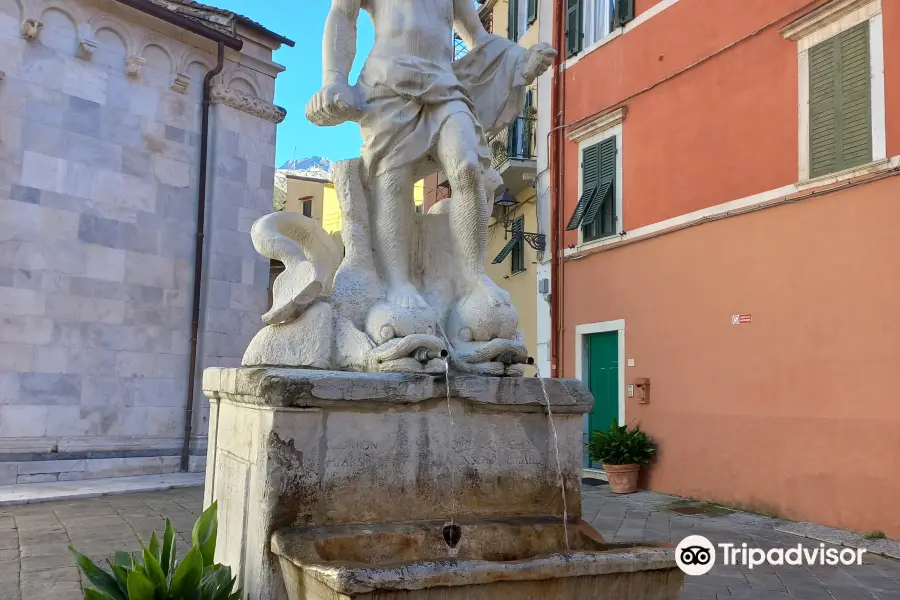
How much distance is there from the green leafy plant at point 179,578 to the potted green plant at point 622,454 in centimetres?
746

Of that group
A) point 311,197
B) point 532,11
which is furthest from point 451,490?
point 311,197

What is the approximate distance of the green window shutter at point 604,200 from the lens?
10938mm

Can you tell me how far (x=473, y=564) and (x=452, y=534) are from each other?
71cm

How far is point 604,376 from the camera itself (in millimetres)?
10945

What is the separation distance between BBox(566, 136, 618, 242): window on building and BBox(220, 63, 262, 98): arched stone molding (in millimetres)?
4911

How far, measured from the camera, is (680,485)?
917 centimetres

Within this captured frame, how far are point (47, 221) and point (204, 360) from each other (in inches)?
96.3

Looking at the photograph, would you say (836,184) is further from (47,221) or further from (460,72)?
(47,221)

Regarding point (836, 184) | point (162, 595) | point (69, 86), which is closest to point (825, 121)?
point (836, 184)

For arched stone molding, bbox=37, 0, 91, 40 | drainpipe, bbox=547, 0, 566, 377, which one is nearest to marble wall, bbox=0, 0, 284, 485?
arched stone molding, bbox=37, 0, 91, 40

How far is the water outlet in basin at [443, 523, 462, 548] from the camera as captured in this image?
2756mm

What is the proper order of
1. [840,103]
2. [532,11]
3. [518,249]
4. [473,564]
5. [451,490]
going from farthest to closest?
[518,249] < [532,11] < [840,103] < [451,490] < [473,564]

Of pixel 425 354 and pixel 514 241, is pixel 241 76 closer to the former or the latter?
pixel 514 241

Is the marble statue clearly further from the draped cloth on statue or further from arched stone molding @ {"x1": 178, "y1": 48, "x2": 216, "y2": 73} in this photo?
arched stone molding @ {"x1": 178, "y1": 48, "x2": 216, "y2": 73}
